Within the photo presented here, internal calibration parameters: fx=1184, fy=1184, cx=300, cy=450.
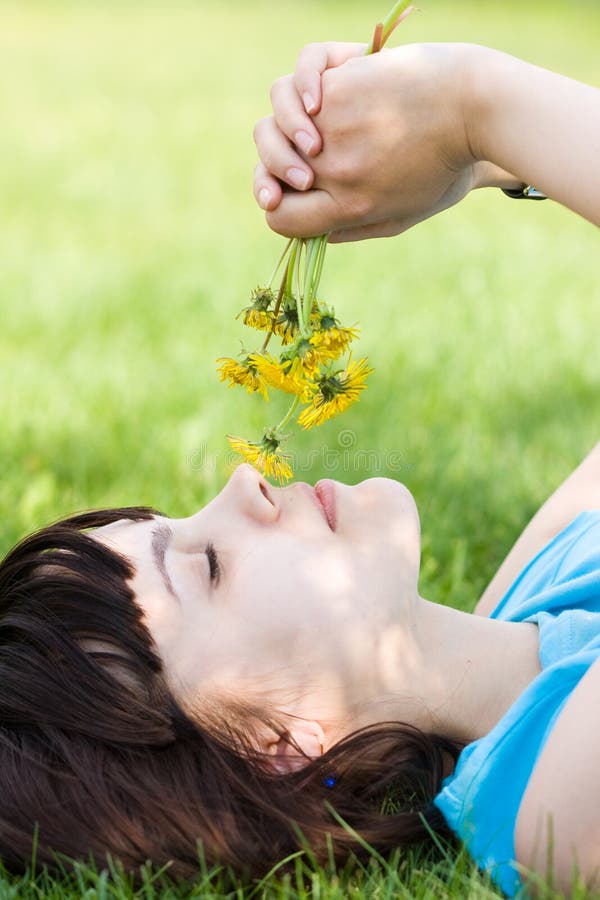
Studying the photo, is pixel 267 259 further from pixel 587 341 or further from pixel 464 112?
pixel 464 112

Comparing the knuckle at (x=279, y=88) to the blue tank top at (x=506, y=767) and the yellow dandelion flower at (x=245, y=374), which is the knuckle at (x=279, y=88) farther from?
the blue tank top at (x=506, y=767)

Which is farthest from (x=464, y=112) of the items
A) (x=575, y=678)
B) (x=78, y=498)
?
(x=78, y=498)

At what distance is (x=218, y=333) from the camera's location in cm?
441

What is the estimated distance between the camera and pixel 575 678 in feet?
5.56

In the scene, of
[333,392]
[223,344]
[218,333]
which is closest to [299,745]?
[333,392]

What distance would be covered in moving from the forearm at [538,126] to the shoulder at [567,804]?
71 centimetres

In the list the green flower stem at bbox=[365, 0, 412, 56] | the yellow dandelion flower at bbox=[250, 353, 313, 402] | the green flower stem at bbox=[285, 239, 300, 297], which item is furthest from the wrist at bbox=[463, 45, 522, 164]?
the yellow dandelion flower at bbox=[250, 353, 313, 402]

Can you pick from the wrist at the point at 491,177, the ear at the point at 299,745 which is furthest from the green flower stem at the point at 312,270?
the ear at the point at 299,745

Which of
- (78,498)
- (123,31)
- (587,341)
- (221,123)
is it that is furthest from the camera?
(123,31)

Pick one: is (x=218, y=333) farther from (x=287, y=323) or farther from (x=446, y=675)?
(x=446, y=675)

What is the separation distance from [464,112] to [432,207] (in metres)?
0.22

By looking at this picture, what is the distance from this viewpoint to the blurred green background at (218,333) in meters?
3.17

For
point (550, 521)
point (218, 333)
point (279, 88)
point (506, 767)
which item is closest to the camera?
point (506, 767)

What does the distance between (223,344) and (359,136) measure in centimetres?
250
